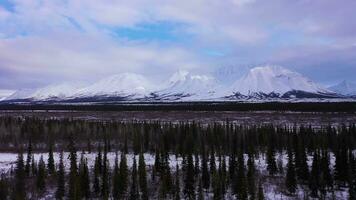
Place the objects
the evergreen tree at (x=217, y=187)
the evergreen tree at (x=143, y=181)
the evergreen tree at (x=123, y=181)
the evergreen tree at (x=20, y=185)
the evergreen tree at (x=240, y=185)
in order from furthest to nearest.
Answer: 1. the evergreen tree at (x=123, y=181)
2. the evergreen tree at (x=143, y=181)
3. the evergreen tree at (x=217, y=187)
4. the evergreen tree at (x=240, y=185)
5. the evergreen tree at (x=20, y=185)

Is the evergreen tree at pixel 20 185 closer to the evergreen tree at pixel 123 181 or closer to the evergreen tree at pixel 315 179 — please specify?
the evergreen tree at pixel 123 181

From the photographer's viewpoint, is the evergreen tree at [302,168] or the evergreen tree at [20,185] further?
the evergreen tree at [302,168]

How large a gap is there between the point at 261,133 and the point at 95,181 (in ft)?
117

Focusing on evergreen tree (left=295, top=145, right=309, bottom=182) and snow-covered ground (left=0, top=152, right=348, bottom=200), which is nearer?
snow-covered ground (left=0, top=152, right=348, bottom=200)

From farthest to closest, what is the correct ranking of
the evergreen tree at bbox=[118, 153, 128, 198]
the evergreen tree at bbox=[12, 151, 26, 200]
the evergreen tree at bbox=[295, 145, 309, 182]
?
1. the evergreen tree at bbox=[295, 145, 309, 182]
2. the evergreen tree at bbox=[118, 153, 128, 198]
3. the evergreen tree at bbox=[12, 151, 26, 200]

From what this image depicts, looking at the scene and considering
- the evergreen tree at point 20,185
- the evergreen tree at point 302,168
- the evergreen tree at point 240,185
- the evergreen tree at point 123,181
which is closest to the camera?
the evergreen tree at point 20,185

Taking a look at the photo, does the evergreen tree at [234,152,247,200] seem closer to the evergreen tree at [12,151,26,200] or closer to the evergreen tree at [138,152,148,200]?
the evergreen tree at [138,152,148,200]

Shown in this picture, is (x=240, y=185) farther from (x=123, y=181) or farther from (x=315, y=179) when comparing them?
(x=123, y=181)

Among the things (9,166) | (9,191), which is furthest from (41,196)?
(9,166)

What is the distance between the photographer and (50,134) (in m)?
77.4

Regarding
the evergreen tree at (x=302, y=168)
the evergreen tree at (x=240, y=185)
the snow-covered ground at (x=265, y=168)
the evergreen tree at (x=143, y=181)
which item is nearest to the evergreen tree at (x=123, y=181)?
the evergreen tree at (x=143, y=181)

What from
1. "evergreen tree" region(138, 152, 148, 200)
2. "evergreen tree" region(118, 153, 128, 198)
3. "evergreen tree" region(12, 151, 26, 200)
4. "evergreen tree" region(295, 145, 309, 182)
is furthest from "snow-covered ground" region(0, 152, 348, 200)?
"evergreen tree" region(118, 153, 128, 198)

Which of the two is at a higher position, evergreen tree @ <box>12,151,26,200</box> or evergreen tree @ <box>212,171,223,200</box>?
evergreen tree @ <box>12,151,26,200</box>

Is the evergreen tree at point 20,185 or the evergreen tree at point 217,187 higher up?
the evergreen tree at point 20,185
